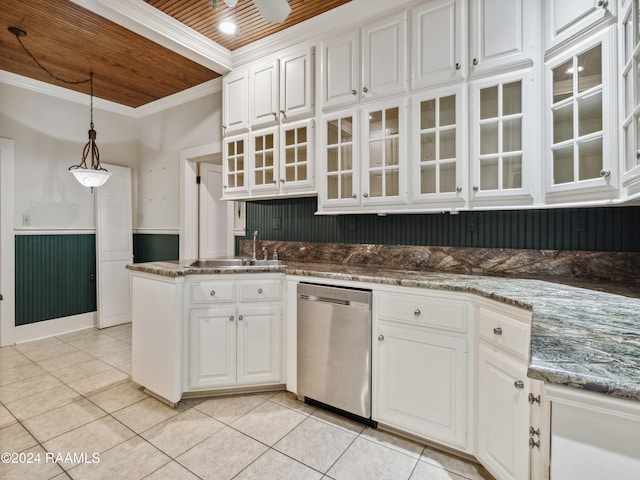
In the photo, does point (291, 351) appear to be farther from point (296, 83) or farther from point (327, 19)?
point (327, 19)

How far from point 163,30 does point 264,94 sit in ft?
2.97

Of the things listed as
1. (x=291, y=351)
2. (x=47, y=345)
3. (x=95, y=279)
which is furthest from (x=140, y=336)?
(x=95, y=279)

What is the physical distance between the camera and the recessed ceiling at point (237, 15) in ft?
7.79

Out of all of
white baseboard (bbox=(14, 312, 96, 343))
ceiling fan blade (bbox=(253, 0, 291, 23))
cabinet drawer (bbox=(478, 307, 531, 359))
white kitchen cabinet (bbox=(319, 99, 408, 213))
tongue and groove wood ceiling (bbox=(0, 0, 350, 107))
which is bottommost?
white baseboard (bbox=(14, 312, 96, 343))

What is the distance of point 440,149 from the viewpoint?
6.78ft

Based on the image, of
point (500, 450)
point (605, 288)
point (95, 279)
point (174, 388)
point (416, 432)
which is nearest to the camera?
point (500, 450)

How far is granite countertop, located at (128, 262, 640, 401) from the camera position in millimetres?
590

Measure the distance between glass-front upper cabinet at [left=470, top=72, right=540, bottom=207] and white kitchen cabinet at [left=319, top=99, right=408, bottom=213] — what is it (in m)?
0.44

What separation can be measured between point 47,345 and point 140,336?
1867 millimetres

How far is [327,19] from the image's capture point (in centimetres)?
247

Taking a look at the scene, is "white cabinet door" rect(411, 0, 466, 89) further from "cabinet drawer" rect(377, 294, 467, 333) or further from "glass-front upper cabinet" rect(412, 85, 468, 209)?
"cabinet drawer" rect(377, 294, 467, 333)

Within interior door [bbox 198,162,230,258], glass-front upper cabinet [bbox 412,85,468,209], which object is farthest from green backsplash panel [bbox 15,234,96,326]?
glass-front upper cabinet [bbox 412,85,468,209]

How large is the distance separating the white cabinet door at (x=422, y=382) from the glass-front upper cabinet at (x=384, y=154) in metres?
0.89

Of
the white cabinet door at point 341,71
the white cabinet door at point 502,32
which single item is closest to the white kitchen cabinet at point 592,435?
the white cabinet door at point 502,32
